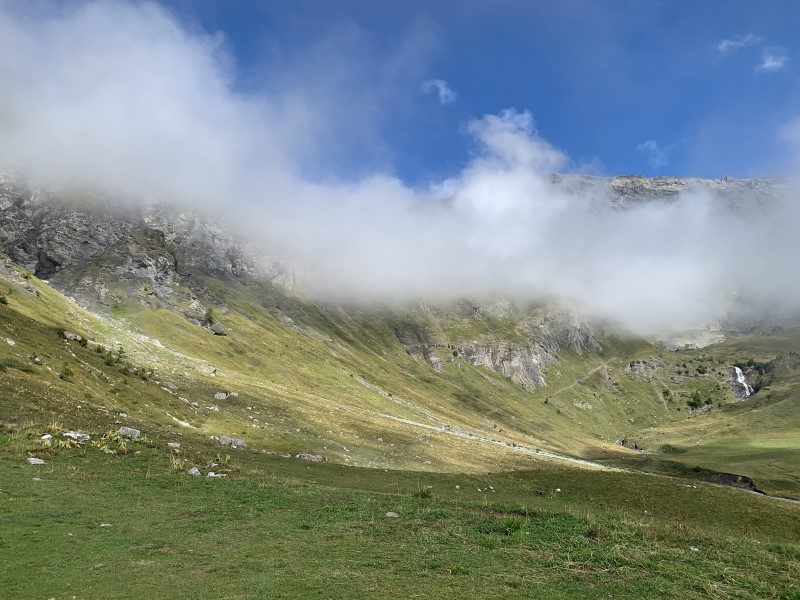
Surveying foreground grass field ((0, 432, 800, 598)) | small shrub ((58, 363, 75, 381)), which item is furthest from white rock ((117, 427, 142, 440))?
small shrub ((58, 363, 75, 381))

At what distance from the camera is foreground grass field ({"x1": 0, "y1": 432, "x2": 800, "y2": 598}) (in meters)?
19.3

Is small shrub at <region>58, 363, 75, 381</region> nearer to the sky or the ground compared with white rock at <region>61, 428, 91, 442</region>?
nearer to the sky

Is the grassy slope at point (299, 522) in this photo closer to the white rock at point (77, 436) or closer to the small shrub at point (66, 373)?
the small shrub at point (66, 373)

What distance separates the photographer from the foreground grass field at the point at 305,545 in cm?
1931

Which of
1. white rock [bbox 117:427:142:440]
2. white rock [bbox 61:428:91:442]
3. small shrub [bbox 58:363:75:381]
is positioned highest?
small shrub [bbox 58:363:75:381]

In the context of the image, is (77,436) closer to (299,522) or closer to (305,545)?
(299,522)

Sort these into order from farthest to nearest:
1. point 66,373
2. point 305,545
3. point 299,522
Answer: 1. point 66,373
2. point 299,522
3. point 305,545

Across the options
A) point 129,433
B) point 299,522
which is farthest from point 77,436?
point 299,522

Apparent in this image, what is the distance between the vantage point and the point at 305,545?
78.0 feet

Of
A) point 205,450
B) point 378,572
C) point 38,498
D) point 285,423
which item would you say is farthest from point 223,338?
point 378,572

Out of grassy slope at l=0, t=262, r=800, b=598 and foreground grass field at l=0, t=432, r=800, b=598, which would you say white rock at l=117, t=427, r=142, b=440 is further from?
foreground grass field at l=0, t=432, r=800, b=598

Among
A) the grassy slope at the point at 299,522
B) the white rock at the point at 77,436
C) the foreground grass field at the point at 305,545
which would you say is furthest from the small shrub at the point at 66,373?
the foreground grass field at the point at 305,545

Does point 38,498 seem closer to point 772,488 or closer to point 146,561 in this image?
point 146,561

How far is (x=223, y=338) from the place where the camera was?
6319 inches
